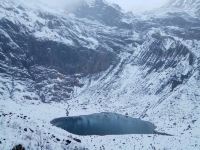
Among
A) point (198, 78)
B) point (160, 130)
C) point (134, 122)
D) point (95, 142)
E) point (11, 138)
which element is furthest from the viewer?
point (198, 78)

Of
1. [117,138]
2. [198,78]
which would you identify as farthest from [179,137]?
[198,78]

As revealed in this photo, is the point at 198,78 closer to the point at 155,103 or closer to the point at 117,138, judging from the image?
the point at 155,103

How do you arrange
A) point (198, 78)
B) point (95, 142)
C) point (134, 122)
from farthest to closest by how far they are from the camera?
point (198, 78) → point (134, 122) → point (95, 142)

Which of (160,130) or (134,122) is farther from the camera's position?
(134,122)

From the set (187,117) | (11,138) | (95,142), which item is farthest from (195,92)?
(11,138)

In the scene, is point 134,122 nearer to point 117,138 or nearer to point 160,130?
point 160,130

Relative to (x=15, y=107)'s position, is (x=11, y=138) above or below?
above
